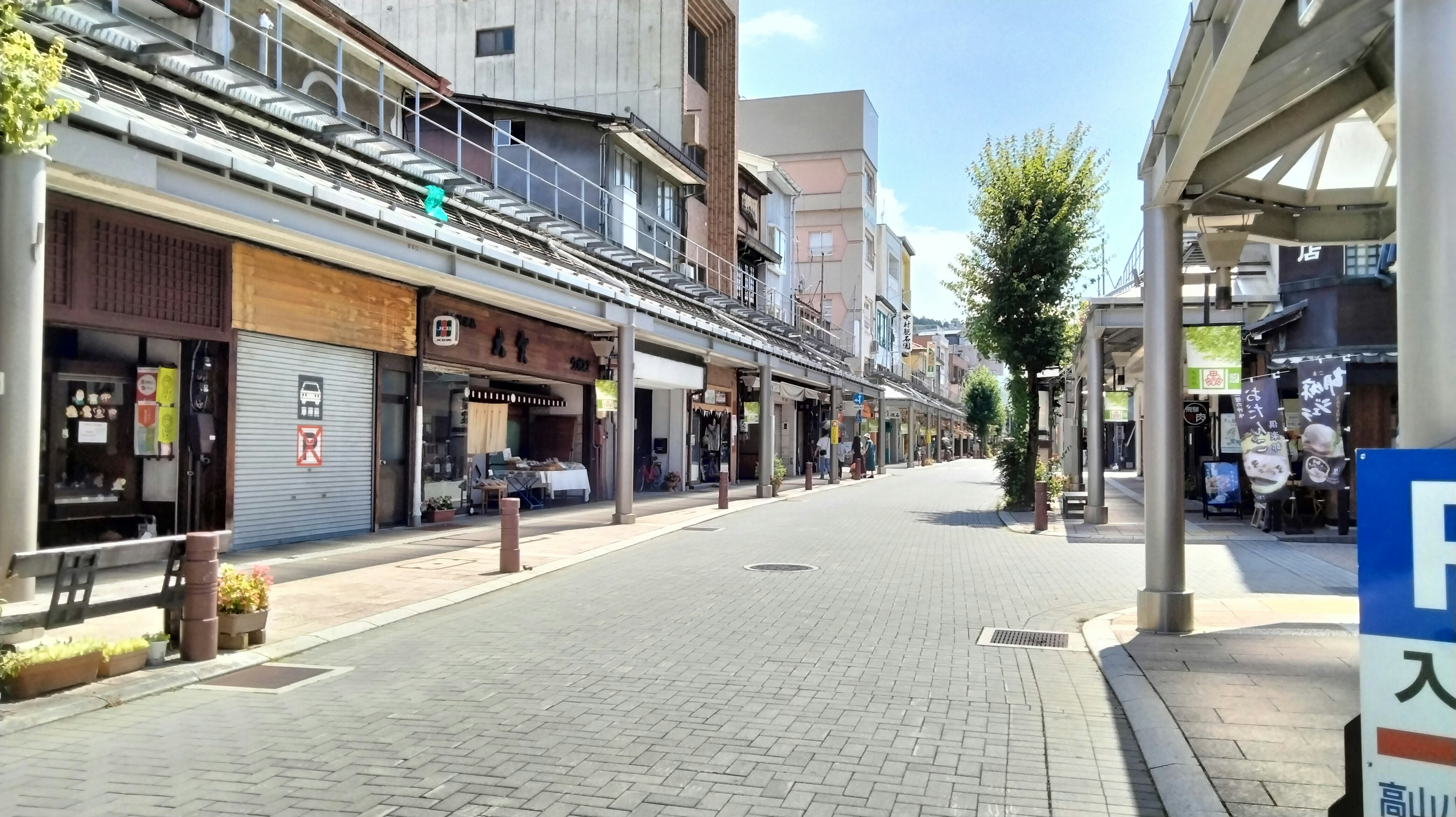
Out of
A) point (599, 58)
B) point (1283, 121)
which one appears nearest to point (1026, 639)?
point (1283, 121)

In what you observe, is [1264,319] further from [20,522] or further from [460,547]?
[20,522]

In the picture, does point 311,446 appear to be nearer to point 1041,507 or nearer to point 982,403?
point 1041,507

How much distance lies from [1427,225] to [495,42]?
32.9m

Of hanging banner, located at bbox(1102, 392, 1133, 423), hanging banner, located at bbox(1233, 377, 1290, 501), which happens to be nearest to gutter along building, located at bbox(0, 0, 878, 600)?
hanging banner, located at bbox(1102, 392, 1133, 423)

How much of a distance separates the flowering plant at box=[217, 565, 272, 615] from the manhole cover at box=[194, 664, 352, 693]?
0.62 metres

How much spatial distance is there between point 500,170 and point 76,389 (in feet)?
49.5

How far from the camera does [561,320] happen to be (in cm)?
2139

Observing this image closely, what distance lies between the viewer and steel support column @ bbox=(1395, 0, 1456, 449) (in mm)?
3717

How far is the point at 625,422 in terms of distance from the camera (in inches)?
770

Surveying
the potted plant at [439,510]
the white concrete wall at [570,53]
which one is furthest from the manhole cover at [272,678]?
the white concrete wall at [570,53]

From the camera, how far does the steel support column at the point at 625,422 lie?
19391 millimetres

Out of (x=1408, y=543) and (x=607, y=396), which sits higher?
(x=607, y=396)

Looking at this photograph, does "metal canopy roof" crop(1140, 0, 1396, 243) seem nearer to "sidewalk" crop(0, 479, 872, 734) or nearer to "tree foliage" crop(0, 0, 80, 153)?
"tree foliage" crop(0, 0, 80, 153)

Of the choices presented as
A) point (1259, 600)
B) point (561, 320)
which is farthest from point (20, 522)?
point (561, 320)
